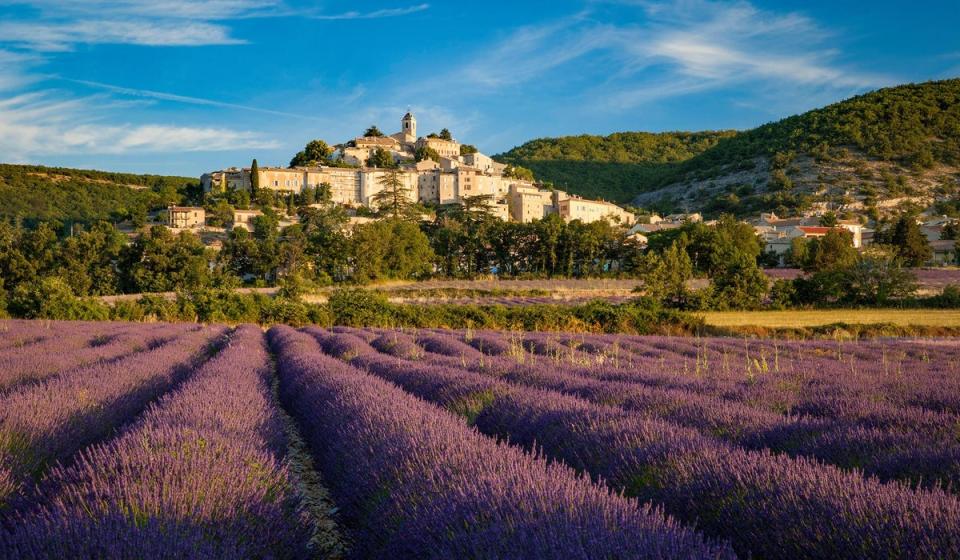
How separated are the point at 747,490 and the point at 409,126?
14327cm

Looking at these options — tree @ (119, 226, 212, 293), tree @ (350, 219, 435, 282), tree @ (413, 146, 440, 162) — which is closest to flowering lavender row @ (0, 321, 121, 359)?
tree @ (119, 226, 212, 293)

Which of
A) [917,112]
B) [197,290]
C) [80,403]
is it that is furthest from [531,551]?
[917,112]

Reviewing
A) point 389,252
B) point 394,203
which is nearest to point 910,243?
point 389,252

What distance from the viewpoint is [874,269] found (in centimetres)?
3052

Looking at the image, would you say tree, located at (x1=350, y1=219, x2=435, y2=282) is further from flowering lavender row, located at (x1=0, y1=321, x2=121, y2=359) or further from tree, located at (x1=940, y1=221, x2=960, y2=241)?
tree, located at (x1=940, y1=221, x2=960, y2=241)

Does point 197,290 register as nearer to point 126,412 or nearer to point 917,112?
point 126,412

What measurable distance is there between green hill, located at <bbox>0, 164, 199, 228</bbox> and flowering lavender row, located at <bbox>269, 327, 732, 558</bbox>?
100039 mm

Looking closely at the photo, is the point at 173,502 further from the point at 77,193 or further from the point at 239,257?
the point at 77,193

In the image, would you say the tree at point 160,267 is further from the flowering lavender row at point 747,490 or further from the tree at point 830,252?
the tree at point 830,252

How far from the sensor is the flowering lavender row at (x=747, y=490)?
2.05 meters

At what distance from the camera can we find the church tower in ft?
454

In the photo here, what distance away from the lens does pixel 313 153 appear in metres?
114

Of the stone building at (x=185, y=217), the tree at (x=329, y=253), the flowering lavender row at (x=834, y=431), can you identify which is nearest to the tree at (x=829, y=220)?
the tree at (x=329, y=253)

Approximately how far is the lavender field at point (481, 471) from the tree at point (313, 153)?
113m
